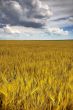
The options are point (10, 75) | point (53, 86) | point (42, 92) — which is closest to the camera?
point (42, 92)

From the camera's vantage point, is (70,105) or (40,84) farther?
(40,84)

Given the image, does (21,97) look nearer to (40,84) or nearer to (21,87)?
(21,87)

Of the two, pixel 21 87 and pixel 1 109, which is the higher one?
pixel 21 87

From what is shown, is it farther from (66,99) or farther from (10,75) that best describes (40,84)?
(10,75)

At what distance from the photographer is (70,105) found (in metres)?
2.11

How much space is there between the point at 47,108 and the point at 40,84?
20.9 inches

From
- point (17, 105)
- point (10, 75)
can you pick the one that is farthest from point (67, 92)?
point (10, 75)

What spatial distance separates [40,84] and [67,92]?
0.37 meters

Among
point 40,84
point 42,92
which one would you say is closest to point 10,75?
point 40,84

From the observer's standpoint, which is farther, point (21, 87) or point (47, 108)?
point (21, 87)

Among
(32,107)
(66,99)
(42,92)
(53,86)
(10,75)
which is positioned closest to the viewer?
(32,107)

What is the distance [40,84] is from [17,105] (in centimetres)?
53

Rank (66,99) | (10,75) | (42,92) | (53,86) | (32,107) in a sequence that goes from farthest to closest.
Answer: (10,75) → (53,86) → (42,92) → (66,99) → (32,107)

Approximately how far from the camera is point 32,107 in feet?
6.44
